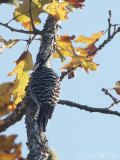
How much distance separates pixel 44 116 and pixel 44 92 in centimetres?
26

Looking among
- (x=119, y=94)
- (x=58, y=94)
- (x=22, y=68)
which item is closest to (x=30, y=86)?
(x=58, y=94)

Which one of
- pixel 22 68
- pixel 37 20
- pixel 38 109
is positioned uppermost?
pixel 37 20


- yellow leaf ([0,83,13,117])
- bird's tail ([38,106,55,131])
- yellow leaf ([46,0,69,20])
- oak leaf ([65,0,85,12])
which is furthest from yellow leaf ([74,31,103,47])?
yellow leaf ([0,83,13,117])

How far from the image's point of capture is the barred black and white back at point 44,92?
3.25 m

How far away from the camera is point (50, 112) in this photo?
133 inches

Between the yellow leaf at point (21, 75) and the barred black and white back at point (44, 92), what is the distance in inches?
22.6

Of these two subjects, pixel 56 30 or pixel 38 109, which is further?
pixel 56 30

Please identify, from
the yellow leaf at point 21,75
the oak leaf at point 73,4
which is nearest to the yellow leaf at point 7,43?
the yellow leaf at point 21,75

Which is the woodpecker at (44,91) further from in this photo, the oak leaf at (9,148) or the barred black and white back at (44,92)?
the oak leaf at (9,148)

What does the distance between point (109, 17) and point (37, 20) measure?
0.94 meters

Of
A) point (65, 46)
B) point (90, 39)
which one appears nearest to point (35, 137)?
point (65, 46)

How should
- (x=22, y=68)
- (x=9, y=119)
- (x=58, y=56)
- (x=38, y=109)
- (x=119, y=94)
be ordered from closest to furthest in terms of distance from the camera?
(x=38, y=109), (x=9, y=119), (x=119, y=94), (x=22, y=68), (x=58, y=56)

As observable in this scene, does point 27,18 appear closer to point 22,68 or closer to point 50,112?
point 22,68

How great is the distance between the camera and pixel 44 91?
338cm
